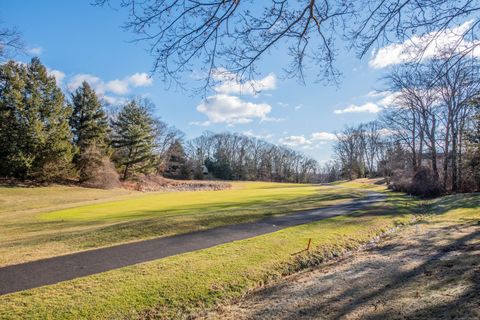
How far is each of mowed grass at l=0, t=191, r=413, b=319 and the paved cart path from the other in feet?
1.64

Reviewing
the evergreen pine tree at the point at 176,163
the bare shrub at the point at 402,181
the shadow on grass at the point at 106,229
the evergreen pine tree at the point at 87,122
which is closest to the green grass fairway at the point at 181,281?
the shadow on grass at the point at 106,229

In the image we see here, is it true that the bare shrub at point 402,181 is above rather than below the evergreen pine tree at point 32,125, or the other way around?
below

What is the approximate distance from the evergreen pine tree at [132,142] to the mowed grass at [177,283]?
115 feet

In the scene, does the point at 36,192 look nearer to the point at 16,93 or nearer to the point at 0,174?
the point at 0,174

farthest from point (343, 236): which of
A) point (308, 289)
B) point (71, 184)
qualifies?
point (71, 184)

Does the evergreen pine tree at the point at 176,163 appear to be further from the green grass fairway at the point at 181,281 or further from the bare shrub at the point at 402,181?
the green grass fairway at the point at 181,281

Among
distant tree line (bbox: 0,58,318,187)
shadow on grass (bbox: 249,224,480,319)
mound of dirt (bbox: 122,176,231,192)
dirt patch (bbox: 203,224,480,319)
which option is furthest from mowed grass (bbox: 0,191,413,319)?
mound of dirt (bbox: 122,176,231,192)

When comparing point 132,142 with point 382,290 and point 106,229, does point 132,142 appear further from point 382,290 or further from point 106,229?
point 382,290

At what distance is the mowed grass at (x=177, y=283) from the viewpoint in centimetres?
487

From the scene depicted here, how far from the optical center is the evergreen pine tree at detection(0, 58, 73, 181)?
93.2ft

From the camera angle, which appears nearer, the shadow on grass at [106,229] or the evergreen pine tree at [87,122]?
the shadow on grass at [106,229]

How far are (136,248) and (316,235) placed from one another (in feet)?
19.2

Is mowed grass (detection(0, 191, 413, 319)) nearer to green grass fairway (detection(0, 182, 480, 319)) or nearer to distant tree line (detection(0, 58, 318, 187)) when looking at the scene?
green grass fairway (detection(0, 182, 480, 319))

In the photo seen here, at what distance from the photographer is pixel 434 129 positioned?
90.7ft
